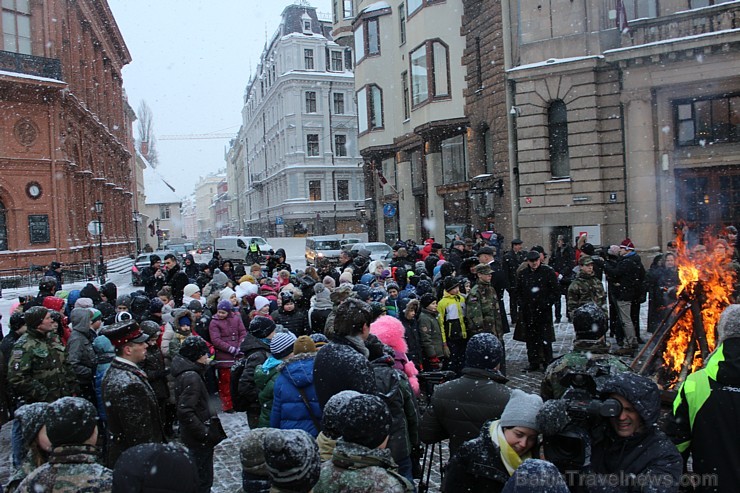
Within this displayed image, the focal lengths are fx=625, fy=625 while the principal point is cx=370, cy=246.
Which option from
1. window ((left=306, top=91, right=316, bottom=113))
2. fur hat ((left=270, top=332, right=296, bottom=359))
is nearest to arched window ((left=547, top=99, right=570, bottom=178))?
fur hat ((left=270, top=332, right=296, bottom=359))

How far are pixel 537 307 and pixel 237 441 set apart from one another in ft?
16.1

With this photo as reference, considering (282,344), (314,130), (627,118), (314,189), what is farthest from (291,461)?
(314,130)

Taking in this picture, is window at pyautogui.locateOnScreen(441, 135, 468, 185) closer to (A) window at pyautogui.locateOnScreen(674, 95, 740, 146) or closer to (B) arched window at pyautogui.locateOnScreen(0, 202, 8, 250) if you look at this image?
(A) window at pyautogui.locateOnScreen(674, 95, 740, 146)

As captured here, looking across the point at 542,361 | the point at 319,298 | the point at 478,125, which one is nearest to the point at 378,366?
the point at 319,298

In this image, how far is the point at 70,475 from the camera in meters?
2.99

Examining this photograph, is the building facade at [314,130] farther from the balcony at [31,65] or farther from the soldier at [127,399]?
the soldier at [127,399]

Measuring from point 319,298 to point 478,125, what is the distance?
18.6 metres

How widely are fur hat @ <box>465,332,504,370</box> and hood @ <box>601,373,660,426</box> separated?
3.08 ft

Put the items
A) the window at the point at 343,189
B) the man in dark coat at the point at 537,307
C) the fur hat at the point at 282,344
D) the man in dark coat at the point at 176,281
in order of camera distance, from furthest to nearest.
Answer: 1. the window at the point at 343,189
2. the man in dark coat at the point at 176,281
3. the man in dark coat at the point at 537,307
4. the fur hat at the point at 282,344

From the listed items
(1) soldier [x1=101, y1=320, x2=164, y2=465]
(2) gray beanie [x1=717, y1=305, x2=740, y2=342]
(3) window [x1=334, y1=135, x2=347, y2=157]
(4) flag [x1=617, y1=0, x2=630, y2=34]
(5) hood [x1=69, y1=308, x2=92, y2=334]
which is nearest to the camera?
(2) gray beanie [x1=717, y1=305, x2=740, y2=342]

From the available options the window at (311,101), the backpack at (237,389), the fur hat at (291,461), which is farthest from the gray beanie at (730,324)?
the window at (311,101)

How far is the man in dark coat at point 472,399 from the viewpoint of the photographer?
12.9ft

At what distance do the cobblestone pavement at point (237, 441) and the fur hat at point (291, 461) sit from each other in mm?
1504

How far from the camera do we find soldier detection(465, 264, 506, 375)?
903 cm
